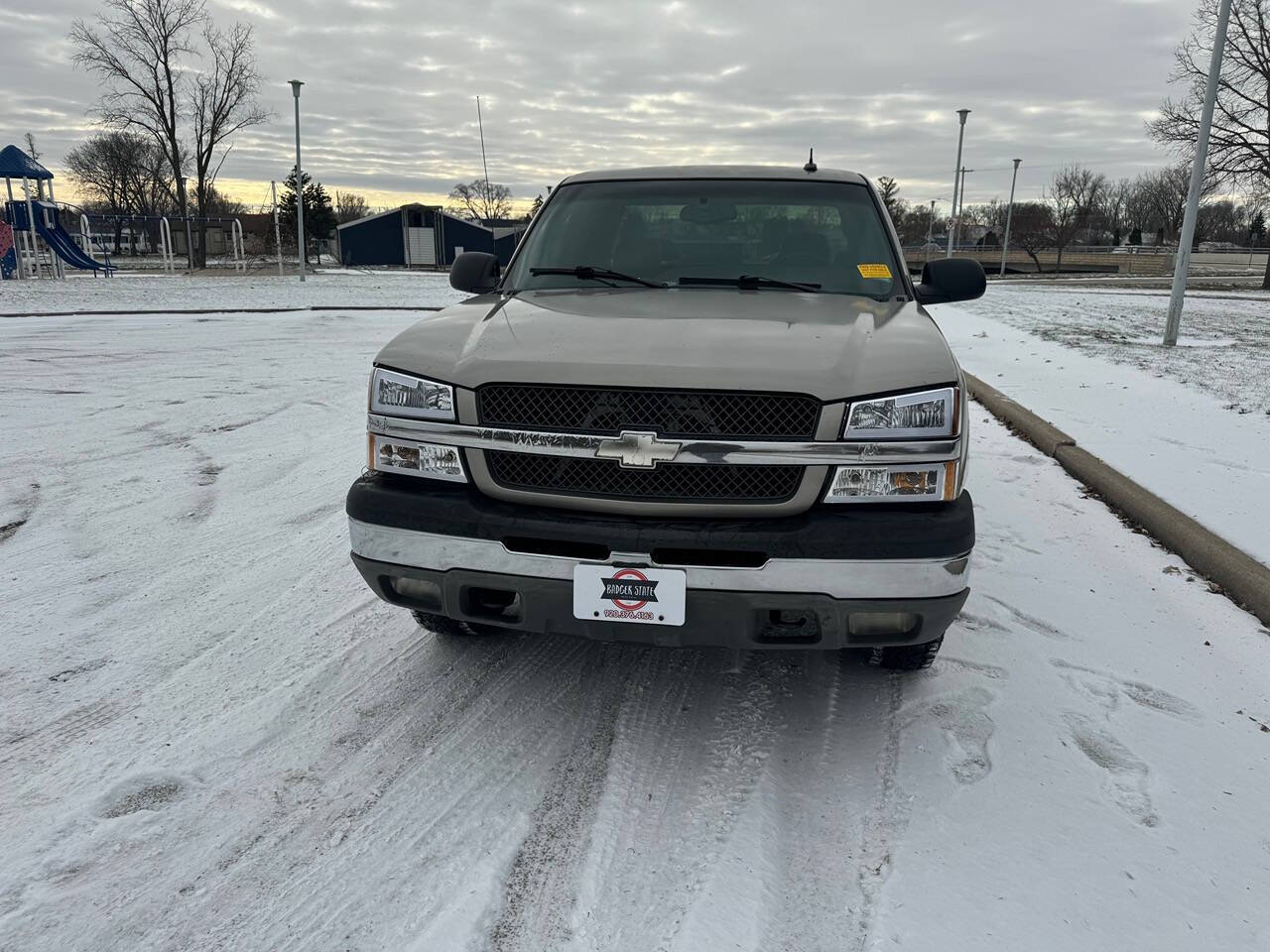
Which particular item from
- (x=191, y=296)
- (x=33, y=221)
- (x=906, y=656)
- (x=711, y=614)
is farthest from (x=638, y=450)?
(x=33, y=221)

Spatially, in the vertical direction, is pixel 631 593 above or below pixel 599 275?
below

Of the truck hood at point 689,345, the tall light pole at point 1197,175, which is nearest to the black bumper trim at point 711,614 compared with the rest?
the truck hood at point 689,345

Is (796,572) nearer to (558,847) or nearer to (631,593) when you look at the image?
(631,593)

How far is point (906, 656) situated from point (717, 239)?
1957mm

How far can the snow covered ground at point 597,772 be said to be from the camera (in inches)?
82.3

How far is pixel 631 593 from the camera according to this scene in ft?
8.24

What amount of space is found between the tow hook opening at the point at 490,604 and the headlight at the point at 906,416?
3.68 ft

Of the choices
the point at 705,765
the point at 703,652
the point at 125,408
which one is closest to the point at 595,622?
the point at 705,765

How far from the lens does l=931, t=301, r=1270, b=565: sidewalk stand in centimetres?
480

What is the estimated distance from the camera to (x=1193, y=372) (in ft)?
30.1

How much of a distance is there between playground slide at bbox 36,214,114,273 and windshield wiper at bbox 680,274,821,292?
33518mm

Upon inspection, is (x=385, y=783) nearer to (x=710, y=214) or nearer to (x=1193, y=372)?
(x=710, y=214)

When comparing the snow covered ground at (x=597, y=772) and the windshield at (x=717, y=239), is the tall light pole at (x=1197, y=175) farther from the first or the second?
the windshield at (x=717, y=239)

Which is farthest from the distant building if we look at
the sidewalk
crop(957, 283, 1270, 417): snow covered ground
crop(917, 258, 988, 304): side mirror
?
crop(917, 258, 988, 304): side mirror
